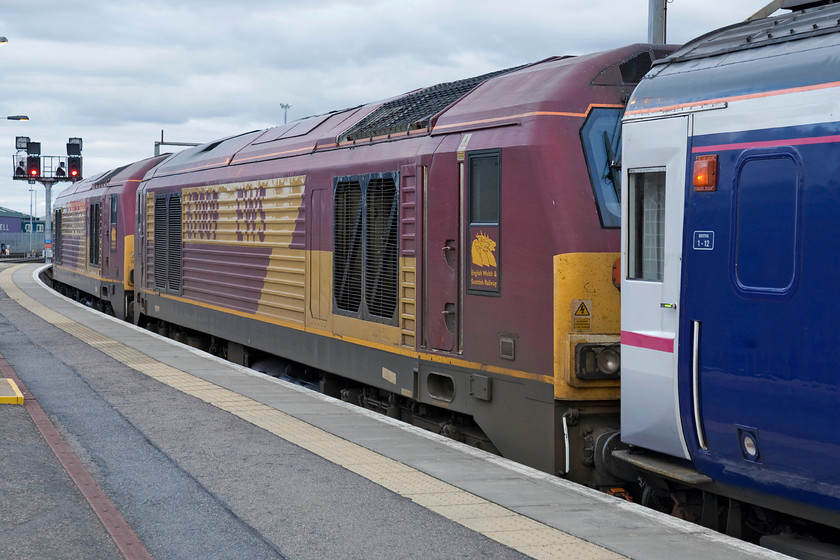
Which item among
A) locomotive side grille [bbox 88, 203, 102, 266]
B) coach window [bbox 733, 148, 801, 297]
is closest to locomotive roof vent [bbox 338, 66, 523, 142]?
coach window [bbox 733, 148, 801, 297]

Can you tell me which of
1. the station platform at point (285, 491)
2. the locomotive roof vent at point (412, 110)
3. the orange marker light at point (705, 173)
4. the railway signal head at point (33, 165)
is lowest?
the station platform at point (285, 491)

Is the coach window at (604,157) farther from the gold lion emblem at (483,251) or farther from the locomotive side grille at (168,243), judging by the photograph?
the locomotive side grille at (168,243)

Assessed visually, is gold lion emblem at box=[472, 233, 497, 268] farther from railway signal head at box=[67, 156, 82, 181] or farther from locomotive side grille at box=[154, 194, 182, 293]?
railway signal head at box=[67, 156, 82, 181]

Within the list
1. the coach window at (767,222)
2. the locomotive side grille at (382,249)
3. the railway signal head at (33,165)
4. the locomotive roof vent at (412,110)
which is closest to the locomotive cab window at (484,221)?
the locomotive roof vent at (412,110)

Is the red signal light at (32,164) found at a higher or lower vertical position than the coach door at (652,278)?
higher

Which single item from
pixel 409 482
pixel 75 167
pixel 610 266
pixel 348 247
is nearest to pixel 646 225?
pixel 610 266

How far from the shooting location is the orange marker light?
18.1 ft

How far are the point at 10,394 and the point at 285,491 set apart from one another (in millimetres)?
4851

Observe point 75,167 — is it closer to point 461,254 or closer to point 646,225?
point 461,254

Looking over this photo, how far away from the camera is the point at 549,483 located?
6844 mm

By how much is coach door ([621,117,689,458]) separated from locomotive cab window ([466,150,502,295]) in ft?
4.75

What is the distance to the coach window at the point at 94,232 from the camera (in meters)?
24.8

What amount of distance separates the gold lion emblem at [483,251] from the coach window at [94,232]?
18.5 metres

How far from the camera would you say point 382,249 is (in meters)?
9.41
